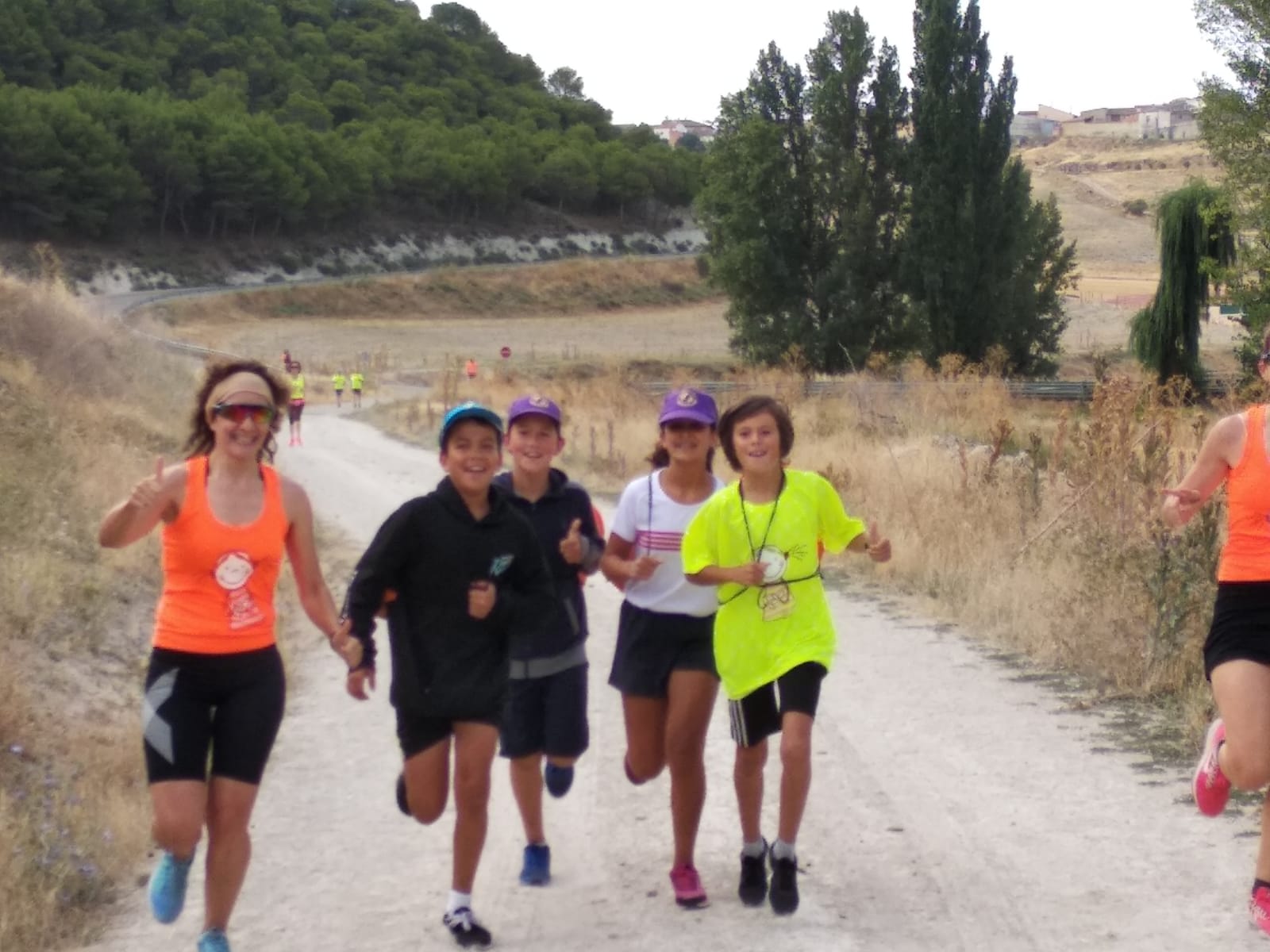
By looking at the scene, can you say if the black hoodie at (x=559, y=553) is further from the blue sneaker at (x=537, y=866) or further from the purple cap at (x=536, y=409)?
the blue sneaker at (x=537, y=866)

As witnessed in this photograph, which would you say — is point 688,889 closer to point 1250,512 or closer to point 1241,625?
point 1241,625

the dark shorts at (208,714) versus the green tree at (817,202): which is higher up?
the green tree at (817,202)

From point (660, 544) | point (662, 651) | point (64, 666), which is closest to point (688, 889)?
point (662, 651)

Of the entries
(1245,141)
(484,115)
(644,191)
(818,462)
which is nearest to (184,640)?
(818,462)

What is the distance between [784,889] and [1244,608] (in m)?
1.74

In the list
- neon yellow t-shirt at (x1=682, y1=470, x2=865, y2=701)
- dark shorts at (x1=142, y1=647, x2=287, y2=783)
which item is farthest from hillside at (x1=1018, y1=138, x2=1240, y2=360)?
dark shorts at (x1=142, y1=647, x2=287, y2=783)

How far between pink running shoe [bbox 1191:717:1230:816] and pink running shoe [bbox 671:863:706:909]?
1.71 metres

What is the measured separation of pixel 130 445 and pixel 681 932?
15.7m

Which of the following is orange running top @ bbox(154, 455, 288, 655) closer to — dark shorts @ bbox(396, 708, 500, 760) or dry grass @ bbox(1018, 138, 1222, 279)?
dark shorts @ bbox(396, 708, 500, 760)

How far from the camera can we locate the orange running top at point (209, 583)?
4.88 m

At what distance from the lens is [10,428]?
1536cm

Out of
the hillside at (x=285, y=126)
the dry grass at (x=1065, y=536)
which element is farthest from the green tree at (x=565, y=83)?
the dry grass at (x=1065, y=536)

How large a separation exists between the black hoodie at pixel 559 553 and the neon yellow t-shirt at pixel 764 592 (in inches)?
20.3

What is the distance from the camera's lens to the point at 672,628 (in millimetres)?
5852
